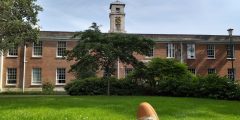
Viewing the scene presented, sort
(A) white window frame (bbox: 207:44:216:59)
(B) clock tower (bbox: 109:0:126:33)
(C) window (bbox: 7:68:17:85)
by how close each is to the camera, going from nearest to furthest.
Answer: (C) window (bbox: 7:68:17:85), (A) white window frame (bbox: 207:44:216:59), (B) clock tower (bbox: 109:0:126:33)

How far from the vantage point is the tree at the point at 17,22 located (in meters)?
24.7

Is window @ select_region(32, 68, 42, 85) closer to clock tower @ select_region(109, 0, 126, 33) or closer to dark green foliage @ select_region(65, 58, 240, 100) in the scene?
clock tower @ select_region(109, 0, 126, 33)

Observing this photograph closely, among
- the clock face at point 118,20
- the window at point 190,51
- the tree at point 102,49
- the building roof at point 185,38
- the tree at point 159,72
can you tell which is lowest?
the tree at point 159,72

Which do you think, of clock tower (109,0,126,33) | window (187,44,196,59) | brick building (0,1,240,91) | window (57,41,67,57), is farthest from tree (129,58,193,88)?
clock tower (109,0,126,33)

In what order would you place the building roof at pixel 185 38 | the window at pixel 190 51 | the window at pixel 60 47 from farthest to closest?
the window at pixel 190 51, the building roof at pixel 185 38, the window at pixel 60 47

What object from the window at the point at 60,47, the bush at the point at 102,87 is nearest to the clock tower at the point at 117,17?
the window at the point at 60,47

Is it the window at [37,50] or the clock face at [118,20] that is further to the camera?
the clock face at [118,20]

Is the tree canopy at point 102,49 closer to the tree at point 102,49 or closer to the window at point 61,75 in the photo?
the tree at point 102,49

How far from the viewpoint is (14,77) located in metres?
46.7

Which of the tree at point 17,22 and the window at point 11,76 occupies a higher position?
the tree at point 17,22

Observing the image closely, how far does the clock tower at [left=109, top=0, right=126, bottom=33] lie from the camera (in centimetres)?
5288

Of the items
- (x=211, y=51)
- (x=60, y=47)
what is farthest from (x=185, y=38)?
(x=60, y=47)

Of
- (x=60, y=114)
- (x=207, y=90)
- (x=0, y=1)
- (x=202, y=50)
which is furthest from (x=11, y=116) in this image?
(x=202, y=50)

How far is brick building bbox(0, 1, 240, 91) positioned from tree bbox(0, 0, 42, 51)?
1885 centimetres
